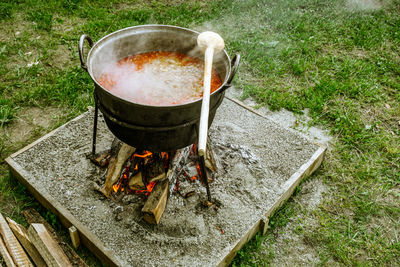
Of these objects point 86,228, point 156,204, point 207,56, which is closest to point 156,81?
point 207,56

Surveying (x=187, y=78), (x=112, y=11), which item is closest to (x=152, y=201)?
(x=187, y=78)

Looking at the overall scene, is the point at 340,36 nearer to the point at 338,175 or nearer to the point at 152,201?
the point at 338,175

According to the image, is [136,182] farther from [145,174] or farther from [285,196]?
[285,196]

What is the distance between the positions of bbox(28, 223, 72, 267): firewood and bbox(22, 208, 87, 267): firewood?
0.43ft

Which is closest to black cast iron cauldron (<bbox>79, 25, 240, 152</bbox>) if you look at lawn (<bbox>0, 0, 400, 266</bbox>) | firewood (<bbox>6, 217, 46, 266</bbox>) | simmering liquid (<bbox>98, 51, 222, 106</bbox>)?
simmering liquid (<bbox>98, 51, 222, 106</bbox>)

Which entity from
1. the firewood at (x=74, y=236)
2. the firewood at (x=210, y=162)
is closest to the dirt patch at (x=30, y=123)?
the firewood at (x=74, y=236)

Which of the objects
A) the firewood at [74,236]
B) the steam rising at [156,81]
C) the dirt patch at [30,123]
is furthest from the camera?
the dirt patch at [30,123]

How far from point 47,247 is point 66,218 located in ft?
1.03

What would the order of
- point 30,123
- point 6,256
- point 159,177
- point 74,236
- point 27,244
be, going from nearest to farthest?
point 6,256 < point 27,244 < point 74,236 < point 159,177 < point 30,123

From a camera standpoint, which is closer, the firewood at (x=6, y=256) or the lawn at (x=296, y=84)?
the firewood at (x=6, y=256)

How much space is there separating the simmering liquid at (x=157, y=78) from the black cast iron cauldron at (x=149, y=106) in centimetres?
7

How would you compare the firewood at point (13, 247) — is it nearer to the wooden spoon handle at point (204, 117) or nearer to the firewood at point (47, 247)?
the firewood at point (47, 247)

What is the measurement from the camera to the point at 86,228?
2686 millimetres

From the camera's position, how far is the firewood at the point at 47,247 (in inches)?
95.2
